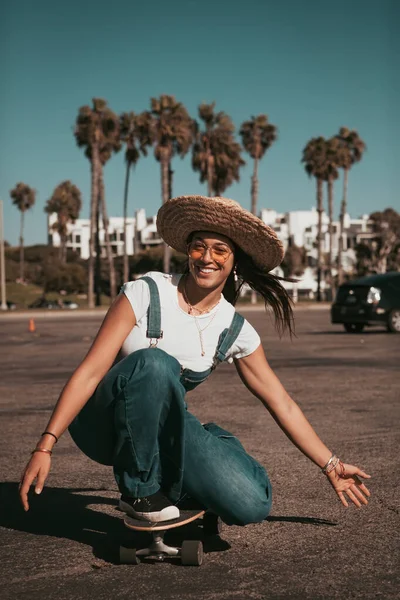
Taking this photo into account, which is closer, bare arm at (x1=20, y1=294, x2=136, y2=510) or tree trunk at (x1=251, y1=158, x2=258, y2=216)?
bare arm at (x1=20, y1=294, x2=136, y2=510)

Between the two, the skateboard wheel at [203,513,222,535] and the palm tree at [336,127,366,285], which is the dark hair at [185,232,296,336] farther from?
the palm tree at [336,127,366,285]

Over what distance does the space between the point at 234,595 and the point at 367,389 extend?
771cm

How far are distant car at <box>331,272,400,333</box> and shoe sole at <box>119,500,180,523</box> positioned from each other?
1917cm

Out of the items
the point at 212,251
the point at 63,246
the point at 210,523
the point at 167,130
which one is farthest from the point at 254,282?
the point at 63,246

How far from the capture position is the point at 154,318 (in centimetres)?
387

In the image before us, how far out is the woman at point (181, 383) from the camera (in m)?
3.60

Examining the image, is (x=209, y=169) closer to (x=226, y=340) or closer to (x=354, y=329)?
(x=354, y=329)

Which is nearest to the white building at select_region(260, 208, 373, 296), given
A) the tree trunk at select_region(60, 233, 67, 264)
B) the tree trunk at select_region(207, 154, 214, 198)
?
the tree trunk at select_region(60, 233, 67, 264)

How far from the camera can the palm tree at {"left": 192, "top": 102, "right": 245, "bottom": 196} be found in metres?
61.4

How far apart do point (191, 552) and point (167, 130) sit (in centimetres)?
5544

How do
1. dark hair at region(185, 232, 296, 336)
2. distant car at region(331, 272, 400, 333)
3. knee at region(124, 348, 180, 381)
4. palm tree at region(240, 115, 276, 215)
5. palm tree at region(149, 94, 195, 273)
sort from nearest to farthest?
knee at region(124, 348, 180, 381)
dark hair at region(185, 232, 296, 336)
distant car at region(331, 272, 400, 333)
palm tree at region(149, 94, 195, 273)
palm tree at region(240, 115, 276, 215)

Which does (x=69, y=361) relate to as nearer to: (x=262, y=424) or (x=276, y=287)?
(x=262, y=424)

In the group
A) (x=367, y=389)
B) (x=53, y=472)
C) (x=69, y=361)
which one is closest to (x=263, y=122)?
(x=69, y=361)

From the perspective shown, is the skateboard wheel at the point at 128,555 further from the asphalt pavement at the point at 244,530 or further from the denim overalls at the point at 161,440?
the denim overalls at the point at 161,440
